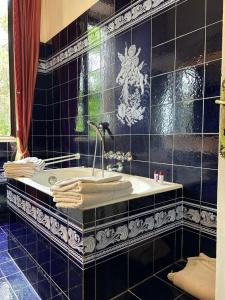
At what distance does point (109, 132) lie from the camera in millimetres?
2412

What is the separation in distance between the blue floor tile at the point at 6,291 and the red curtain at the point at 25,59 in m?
1.58

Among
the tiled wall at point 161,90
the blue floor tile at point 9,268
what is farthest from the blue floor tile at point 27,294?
the tiled wall at point 161,90

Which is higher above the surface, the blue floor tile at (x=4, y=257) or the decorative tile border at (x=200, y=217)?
the decorative tile border at (x=200, y=217)

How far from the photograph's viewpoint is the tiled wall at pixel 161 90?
5.22 ft

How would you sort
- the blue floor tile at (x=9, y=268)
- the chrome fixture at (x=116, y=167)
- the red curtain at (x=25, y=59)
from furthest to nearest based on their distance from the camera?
1. the red curtain at (x=25, y=59)
2. the chrome fixture at (x=116, y=167)
3. the blue floor tile at (x=9, y=268)

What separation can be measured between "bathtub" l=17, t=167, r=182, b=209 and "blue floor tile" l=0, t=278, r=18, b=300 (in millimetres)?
692

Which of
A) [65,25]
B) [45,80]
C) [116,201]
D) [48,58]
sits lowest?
[116,201]

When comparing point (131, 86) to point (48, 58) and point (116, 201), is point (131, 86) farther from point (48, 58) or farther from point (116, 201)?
point (48, 58)

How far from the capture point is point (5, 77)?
124 inches

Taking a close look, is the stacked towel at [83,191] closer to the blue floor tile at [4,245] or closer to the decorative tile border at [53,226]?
the decorative tile border at [53,226]

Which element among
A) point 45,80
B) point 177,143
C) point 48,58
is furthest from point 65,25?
point 177,143

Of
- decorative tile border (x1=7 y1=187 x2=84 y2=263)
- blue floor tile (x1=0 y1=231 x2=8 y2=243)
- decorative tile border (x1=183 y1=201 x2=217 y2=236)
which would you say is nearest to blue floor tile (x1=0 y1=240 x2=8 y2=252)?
blue floor tile (x1=0 y1=231 x2=8 y2=243)

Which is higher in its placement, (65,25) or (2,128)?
(65,25)

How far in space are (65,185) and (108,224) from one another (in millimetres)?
314
